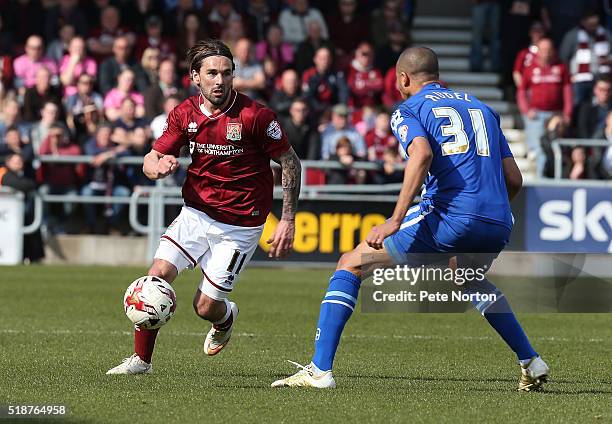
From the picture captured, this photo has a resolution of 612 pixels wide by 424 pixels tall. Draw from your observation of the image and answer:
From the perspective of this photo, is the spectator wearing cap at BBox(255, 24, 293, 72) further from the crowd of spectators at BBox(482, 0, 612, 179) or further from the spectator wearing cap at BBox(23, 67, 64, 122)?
the crowd of spectators at BBox(482, 0, 612, 179)

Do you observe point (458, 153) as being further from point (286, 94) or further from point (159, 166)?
point (286, 94)

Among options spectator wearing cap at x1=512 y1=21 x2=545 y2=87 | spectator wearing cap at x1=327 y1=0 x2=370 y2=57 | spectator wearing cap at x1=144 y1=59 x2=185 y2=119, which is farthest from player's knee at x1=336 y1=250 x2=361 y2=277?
spectator wearing cap at x1=327 y1=0 x2=370 y2=57

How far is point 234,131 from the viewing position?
8586mm

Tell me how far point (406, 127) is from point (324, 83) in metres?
12.7

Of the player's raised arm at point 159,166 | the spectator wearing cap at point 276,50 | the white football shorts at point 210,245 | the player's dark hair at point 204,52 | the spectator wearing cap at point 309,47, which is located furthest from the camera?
the spectator wearing cap at point 276,50

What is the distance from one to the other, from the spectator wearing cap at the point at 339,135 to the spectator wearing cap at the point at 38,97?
374 centimetres

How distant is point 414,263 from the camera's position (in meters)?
8.05

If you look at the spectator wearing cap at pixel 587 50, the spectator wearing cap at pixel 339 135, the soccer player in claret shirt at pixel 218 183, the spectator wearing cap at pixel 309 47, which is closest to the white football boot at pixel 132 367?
the soccer player in claret shirt at pixel 218 183

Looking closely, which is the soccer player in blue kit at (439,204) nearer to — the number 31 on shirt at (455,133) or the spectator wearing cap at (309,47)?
the number 31 on shirt at (455,133)

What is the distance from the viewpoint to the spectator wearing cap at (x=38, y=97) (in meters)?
19.2

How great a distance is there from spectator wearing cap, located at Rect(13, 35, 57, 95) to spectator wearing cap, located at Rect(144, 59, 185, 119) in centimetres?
154

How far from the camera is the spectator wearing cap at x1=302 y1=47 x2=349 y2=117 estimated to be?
20250 millimetres

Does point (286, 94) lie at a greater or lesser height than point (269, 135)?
lesser

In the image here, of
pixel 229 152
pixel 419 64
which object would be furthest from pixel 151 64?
pixel 419 64
